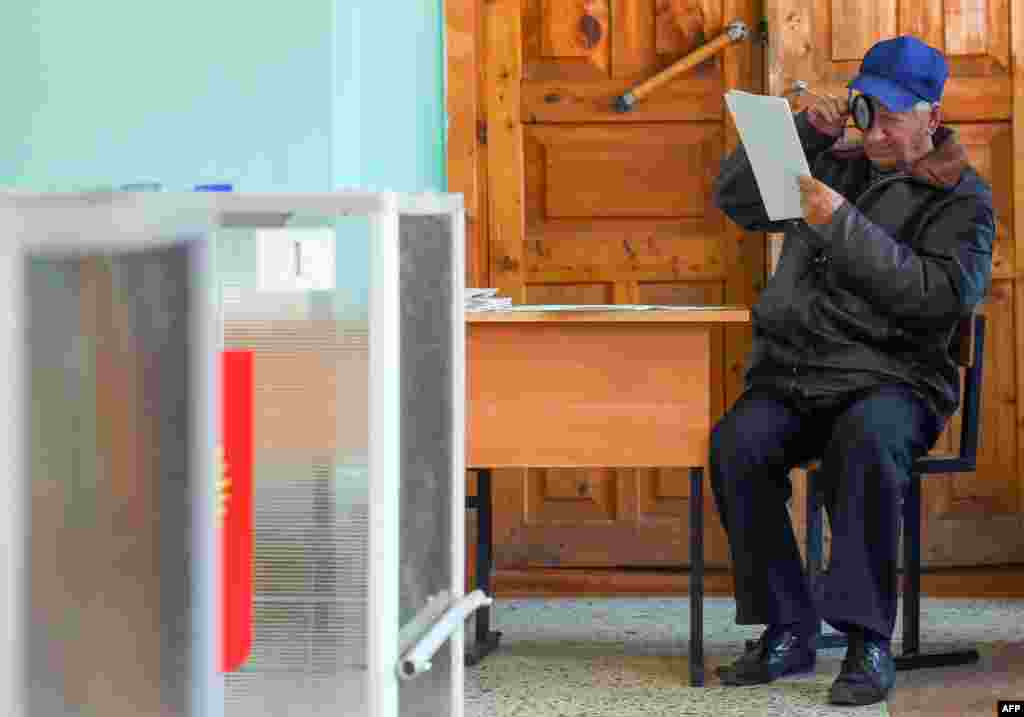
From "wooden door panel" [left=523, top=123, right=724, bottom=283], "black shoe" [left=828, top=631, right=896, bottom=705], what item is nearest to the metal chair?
"black shoe" [left=828, top=631, right=896, bottom=705]

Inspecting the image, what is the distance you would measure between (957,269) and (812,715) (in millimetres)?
892

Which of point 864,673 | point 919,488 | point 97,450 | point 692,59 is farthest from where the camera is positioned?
point 692,59

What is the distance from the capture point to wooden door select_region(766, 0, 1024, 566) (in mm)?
3740

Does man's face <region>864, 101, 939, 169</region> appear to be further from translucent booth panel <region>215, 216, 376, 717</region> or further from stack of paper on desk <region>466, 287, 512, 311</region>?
translucent booth panel <region>215, 216, 376, 717</region>

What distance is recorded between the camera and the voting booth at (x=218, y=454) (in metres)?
1.28

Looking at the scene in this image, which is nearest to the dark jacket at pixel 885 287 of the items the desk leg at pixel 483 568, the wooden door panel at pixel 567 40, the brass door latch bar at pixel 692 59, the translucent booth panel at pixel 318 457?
the desk leg at pixel 483 568

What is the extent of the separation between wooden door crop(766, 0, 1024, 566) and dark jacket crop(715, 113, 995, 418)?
837 millimetres

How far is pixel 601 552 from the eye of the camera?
3861 millimetres

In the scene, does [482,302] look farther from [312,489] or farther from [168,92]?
[312,489]

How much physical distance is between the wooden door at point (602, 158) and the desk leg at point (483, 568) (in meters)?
0.67

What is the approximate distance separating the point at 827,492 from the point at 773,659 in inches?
13.8

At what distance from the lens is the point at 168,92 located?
7.13ft

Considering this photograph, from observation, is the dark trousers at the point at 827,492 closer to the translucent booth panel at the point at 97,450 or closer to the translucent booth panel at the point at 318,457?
the translucent booth panel at the point at 318,457

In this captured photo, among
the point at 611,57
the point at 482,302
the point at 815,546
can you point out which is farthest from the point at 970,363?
the point at 611,57
